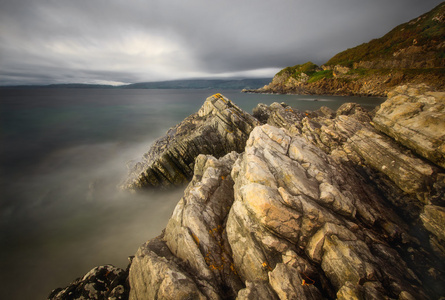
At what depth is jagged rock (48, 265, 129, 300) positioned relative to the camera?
10.1 metres

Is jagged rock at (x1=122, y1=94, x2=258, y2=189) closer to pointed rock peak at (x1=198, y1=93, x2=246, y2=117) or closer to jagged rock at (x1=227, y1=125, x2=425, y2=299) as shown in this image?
pointed rock peak at (x1=198, y1=93, x2=246, y2=117)

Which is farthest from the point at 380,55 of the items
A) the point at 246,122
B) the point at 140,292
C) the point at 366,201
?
the point at 140,292

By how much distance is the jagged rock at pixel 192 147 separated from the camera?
22.5 metres

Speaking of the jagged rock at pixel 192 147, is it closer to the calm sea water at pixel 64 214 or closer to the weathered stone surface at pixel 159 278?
the calm sea water at pixel 64 214

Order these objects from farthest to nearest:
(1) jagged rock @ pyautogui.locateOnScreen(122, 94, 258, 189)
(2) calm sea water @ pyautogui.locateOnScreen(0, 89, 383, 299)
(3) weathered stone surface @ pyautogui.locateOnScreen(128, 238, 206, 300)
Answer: (1) jagged rock @ pyautogui.locateOnScreen(122, 94, 258, 189)
(2) calm sea water @ pyautogui.locateOnScreen(0, 89, 383, 299)
(3) weathered stone surface @ pyautogui.locateOnScreen(128, 238, 206, 300)

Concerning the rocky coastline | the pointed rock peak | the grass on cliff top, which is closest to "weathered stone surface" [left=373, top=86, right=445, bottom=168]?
the rocky coastline

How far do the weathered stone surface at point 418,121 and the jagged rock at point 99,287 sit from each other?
2130cm

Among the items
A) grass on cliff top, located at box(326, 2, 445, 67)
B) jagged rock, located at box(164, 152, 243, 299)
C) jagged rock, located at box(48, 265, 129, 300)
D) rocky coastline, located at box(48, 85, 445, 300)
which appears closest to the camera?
rocky coastline, located at box(48, 85, 445, 300)

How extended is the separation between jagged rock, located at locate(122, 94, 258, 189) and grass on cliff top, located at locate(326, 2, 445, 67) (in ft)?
578

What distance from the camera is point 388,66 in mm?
126000

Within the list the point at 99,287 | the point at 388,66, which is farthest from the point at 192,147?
the point at 388,66

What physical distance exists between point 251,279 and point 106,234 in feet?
55.5

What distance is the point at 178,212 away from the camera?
11.6 m

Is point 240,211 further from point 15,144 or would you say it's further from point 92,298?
point 15,144
